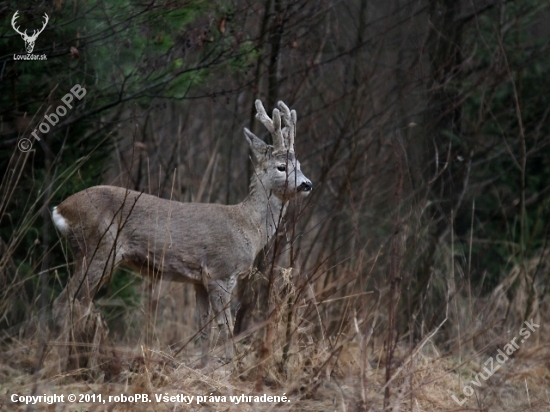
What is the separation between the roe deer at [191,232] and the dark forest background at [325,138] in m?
0.30

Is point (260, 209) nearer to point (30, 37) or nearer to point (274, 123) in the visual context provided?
point (274, 123)

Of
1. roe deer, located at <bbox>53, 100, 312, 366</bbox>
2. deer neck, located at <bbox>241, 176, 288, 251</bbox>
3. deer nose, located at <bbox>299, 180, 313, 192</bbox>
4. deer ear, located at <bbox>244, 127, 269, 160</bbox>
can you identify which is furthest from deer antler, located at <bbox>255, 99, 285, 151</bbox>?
deer nose, located at <bbox>299, 180, 313, 192</bbox>

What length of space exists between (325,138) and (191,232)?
3.44 metres

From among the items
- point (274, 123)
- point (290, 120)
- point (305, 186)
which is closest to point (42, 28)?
point (274, 123)

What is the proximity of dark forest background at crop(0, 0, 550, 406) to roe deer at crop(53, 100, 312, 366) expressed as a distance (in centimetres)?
30

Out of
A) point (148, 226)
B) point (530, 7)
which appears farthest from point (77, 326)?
point (530, 7)

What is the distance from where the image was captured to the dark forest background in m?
6.73

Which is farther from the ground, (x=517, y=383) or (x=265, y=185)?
(x=265, y=185)

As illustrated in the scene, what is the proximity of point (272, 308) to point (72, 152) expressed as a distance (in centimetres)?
317

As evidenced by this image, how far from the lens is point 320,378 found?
17.1 ft

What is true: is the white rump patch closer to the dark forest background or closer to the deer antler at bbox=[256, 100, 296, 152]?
the dark forest background

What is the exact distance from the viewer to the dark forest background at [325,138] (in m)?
6.73

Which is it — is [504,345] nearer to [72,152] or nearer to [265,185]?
[265,185]

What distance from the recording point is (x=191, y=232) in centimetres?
668
